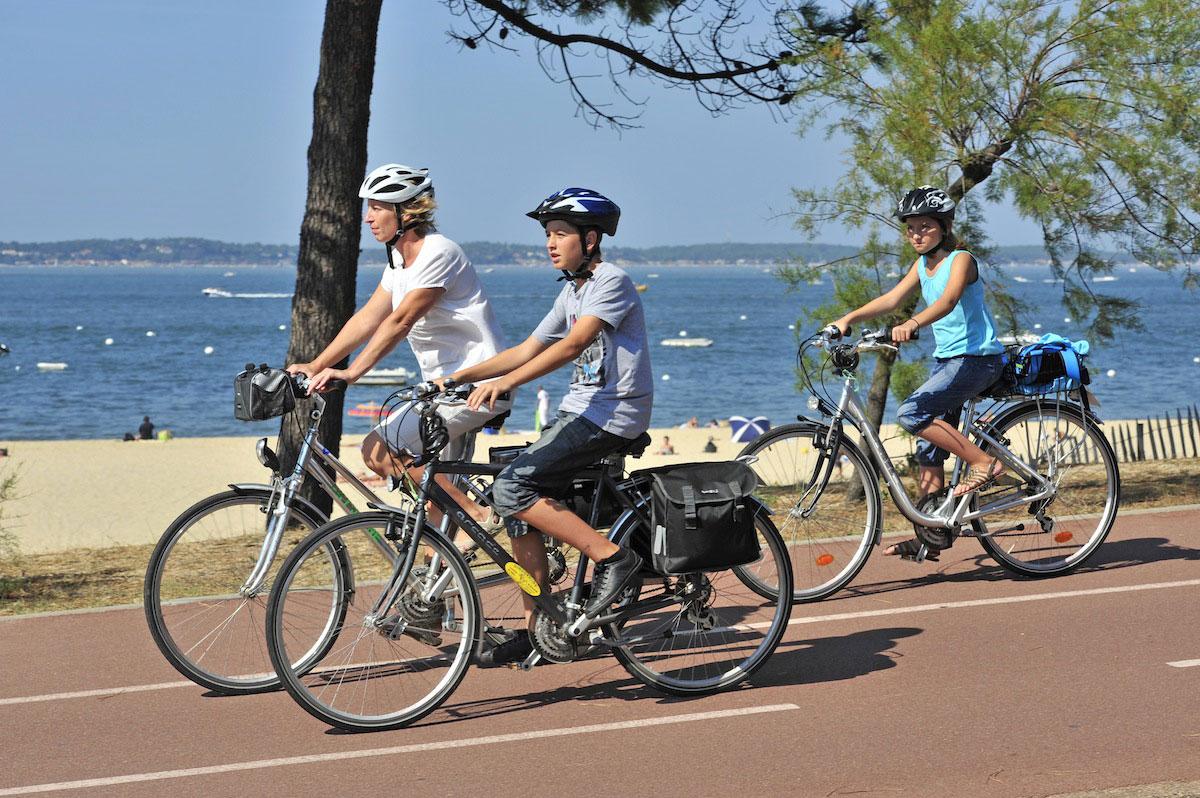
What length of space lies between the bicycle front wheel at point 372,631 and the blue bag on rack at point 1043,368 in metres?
3.47

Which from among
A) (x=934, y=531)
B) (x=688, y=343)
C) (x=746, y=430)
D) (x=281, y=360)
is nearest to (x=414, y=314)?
(x=934, y=531)

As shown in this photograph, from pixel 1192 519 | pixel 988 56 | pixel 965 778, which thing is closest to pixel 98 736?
pixel 965 778

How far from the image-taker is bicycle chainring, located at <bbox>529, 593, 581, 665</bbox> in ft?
18.4

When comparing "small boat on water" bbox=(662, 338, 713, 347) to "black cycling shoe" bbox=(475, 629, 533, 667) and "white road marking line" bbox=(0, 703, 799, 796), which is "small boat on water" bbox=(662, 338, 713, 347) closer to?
"black cycling shoe" bbox=(475, 629, 533, 667)

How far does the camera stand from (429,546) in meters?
5.49

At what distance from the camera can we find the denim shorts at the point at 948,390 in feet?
24.1

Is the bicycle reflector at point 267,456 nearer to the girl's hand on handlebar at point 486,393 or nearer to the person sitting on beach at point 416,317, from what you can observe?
the person sitting on beach at point 416,317

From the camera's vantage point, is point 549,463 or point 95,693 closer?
point 549,463

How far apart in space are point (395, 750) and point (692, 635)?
1.44 m

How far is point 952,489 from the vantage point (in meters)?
7.47

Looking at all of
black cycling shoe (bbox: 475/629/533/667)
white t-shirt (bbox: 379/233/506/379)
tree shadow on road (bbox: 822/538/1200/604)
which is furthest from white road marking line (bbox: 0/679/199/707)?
tree shadow on road (bbox: 822/538/1200/604)

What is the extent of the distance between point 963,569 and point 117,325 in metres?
107

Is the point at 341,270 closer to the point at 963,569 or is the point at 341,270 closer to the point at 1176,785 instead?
the point at 963,569

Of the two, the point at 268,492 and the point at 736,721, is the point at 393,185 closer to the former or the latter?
the point at 268,492
